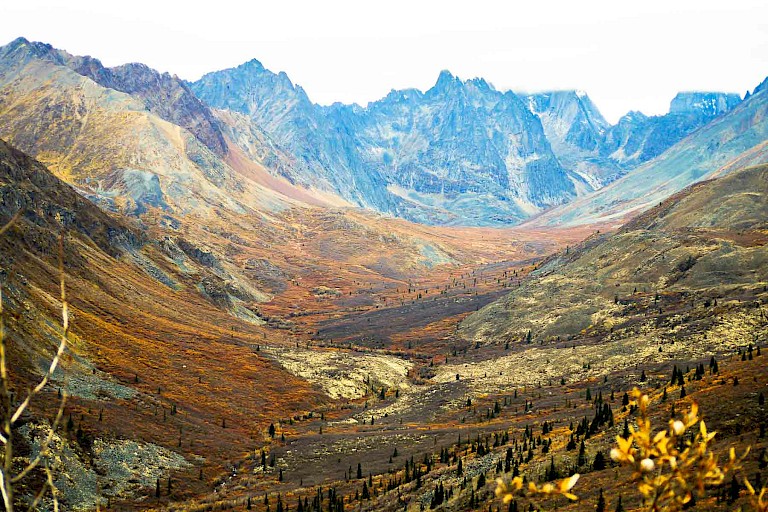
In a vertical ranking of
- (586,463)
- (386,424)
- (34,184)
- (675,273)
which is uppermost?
(34,184)

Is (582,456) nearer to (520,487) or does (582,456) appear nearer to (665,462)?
(665,462)

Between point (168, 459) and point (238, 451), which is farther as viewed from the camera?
point (238, 451)

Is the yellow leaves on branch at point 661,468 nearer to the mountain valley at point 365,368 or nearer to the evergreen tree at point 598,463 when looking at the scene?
the mountain valley at point 365,368

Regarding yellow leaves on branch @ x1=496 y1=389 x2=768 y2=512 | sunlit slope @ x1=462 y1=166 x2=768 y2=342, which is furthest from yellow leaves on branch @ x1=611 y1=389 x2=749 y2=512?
sunlit slope @ x1=462 y1=166 x2=768 y2=342

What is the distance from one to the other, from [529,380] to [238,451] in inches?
1804

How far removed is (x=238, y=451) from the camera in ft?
212

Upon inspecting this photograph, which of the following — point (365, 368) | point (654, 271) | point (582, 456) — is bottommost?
point (365, 368)

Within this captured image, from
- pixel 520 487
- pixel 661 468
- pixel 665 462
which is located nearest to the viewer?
pixel 520 487

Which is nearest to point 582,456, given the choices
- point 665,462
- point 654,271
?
point 665,462

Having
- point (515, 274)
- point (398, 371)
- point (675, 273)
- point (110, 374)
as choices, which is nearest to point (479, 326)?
point (398, 371)

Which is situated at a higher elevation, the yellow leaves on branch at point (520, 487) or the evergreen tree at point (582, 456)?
the yellow leaves on branch at point (520, 487)

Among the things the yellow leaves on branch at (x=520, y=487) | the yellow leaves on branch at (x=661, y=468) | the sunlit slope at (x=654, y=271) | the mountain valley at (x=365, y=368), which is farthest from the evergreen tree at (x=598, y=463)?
the sunlit slope at (x=654, y=271)

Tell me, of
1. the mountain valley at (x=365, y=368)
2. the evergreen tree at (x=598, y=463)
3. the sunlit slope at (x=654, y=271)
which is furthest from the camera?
the sunlit slope at (x=654, y=271)

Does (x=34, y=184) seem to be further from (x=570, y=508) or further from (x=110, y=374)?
(x=570, y=508)
